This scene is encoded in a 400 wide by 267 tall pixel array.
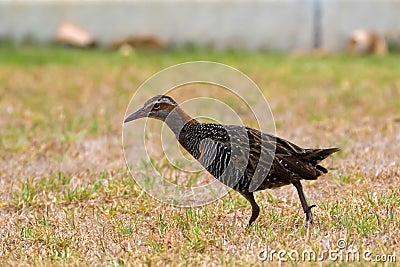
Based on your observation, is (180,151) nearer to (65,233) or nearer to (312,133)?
(312,133)

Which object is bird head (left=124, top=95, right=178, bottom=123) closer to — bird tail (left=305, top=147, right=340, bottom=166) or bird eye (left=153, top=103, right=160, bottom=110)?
bird eye (left=153, top=103, right=160, bottom=110)

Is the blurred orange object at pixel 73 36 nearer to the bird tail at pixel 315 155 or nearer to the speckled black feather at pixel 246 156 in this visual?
the speckled black feather at pixel 246 156

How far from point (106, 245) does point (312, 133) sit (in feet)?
13.1

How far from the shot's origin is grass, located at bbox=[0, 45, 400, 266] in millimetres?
4434

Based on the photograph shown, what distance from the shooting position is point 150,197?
5.79 meters

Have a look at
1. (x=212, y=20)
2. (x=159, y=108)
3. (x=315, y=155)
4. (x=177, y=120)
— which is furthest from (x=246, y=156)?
(x=212, y=20)

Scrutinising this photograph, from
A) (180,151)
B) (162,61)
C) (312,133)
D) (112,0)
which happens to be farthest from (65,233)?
(112,0)

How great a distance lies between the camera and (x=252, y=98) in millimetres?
10062

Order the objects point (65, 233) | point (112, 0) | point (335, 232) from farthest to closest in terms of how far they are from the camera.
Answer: point (112, 0) < point (65, 233) < point (335, 232)

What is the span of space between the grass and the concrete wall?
4.48 meters

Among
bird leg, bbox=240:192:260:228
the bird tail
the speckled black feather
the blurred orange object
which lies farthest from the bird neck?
the blurred orange object

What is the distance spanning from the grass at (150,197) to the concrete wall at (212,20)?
4478mm

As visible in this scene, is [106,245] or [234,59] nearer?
[106,245]

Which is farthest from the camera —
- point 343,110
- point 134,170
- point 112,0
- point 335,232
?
point 112,0
